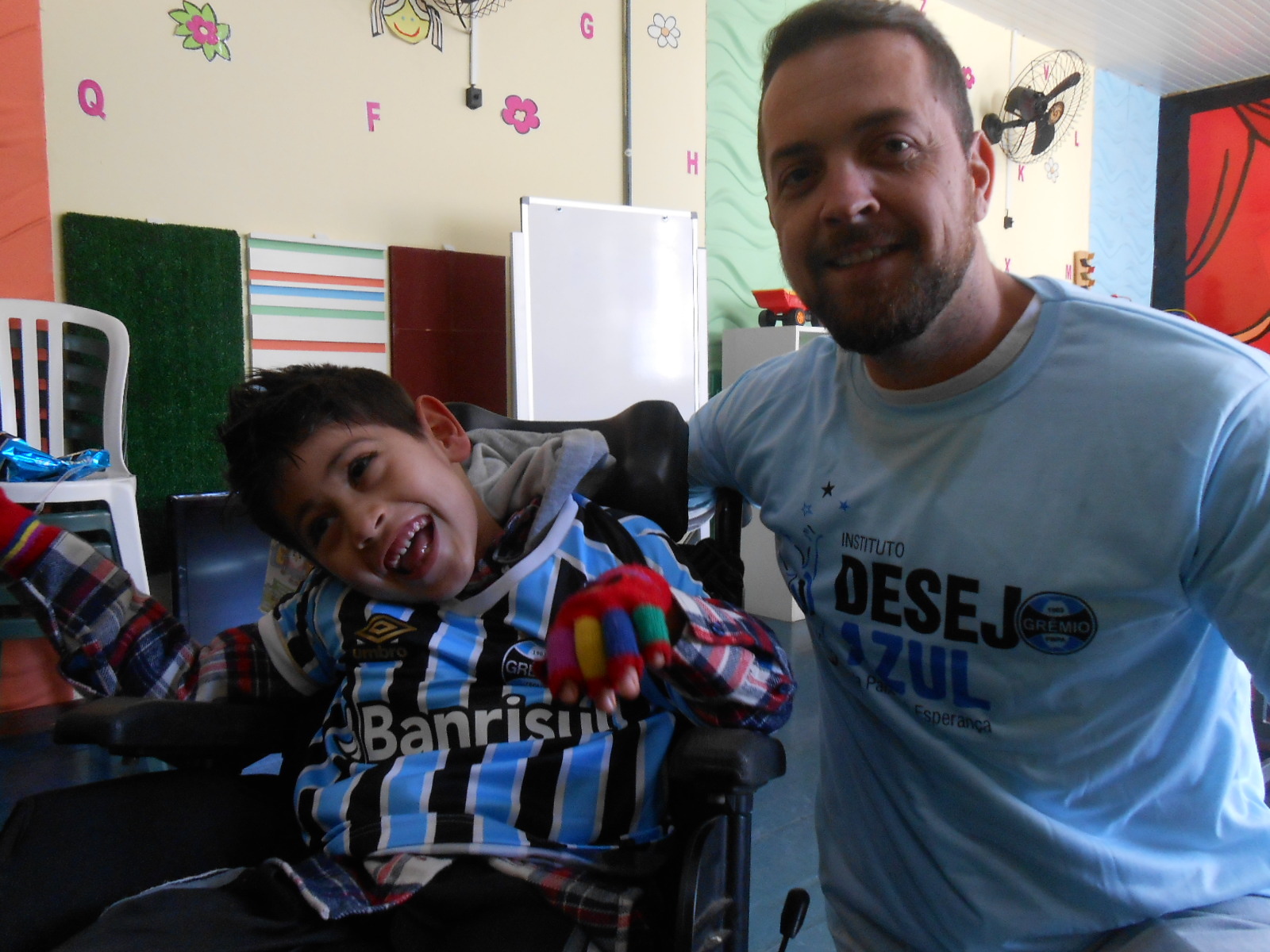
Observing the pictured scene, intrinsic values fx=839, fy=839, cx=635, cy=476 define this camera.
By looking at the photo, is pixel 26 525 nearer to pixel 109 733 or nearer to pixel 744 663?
pixel 109 733

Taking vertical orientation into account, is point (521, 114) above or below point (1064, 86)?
below

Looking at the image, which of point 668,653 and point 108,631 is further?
point 108,631

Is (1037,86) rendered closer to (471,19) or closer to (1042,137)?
(1042,137)

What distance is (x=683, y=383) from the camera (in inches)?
143

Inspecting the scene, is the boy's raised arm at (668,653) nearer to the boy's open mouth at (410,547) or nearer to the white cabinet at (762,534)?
the boy's open mouth at (410,547)

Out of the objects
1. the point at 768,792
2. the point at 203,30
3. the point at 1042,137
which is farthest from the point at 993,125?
the point at 768,792

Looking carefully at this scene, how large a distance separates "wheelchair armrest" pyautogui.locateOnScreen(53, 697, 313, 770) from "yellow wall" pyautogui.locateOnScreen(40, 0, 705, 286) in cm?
211

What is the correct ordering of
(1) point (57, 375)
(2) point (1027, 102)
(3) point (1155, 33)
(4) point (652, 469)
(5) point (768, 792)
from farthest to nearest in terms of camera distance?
(3) point (1155, 33) < (2) point (1027, 102) < (1) point (57, 375) < (5) point (768, 792) < (4) point (652, 469)

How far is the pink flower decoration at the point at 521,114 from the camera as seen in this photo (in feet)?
10.7

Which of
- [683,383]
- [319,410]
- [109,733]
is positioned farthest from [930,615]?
[683,383]

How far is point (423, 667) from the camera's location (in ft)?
3.32

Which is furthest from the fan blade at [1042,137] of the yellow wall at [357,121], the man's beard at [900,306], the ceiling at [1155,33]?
the man's beard at [900,306]

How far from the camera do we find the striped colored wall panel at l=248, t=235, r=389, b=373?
2785mm

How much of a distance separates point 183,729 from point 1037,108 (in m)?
5.53
